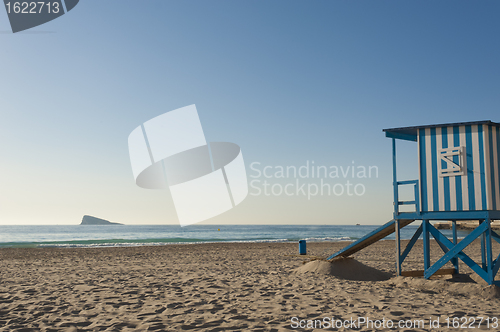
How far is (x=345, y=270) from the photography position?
10.8 meters

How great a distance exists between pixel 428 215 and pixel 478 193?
127 cm

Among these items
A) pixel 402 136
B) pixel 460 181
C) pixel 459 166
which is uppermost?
pixel 402 136

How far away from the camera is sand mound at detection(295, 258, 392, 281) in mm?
10672

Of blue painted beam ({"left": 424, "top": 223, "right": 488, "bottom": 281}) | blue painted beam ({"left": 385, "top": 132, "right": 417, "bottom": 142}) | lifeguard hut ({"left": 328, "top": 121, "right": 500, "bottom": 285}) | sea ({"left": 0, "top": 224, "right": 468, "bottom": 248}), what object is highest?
blue painted beam ({"left": 385, "top": 132, "right": 417, "bottom": 142})

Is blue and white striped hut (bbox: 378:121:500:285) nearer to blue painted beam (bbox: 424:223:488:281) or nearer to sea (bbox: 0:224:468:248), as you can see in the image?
blue painted beam (bbox: 424:223:488:281)

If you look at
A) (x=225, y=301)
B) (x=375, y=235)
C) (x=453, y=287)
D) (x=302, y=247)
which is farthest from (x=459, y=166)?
(x=302, y=247)

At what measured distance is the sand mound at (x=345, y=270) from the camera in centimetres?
1067

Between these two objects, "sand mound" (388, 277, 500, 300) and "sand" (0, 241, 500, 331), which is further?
"sand mound" (388, 277, 500, 300)

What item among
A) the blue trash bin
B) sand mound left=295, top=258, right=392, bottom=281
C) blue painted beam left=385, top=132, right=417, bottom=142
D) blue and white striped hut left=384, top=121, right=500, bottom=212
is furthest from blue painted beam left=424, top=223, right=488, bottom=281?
the blue trash bin

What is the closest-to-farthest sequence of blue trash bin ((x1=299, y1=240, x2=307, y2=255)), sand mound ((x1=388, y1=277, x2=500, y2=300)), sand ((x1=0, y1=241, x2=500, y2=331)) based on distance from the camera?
1. sand ((x1=0, y1=241, x2=500, y2=331))
2. sand mound ((x1=388, y1=277, x2=500, y2=300))
3. blue trash bin ((x1=299, y1=240, x2=307, y2=255))

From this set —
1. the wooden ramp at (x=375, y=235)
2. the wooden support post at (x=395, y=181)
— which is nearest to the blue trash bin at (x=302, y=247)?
the wooden ramp at (x=375, y=235)

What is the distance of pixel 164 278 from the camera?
10039 mm

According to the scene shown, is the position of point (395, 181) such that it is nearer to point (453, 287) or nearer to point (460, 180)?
point (460, 180)

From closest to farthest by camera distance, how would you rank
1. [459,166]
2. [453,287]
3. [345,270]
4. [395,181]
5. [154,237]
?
[453,287] < [459,166] < [395,181] < [345,270] < [154,237]
